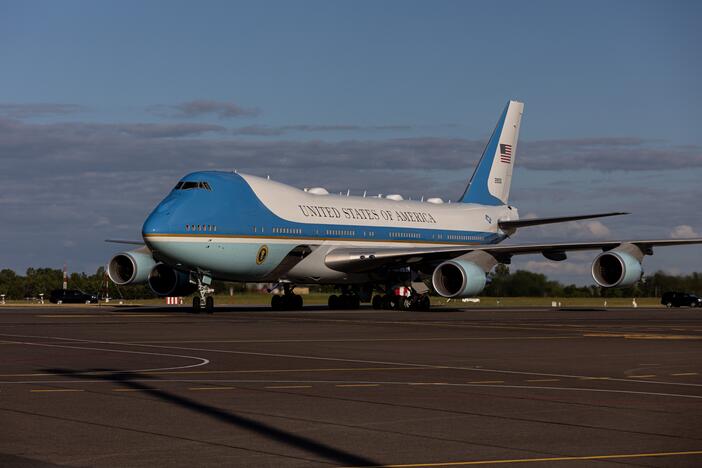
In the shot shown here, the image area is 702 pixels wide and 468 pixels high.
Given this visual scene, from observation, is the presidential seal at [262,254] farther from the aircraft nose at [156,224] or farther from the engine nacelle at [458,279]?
the engine nacelle at [458,279]

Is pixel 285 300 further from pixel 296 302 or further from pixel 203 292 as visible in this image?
pixel 203 292

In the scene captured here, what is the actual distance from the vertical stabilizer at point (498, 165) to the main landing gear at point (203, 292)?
25345mm

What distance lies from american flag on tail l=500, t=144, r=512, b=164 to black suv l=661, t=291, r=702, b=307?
53.5 feet

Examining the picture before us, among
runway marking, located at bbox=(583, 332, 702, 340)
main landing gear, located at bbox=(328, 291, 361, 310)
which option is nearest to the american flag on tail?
main landing gear, located at bbox=(328, 291, 361, 310)

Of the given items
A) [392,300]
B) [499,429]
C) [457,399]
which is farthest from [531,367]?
[392,300]

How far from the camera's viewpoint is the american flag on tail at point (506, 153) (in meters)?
75.7

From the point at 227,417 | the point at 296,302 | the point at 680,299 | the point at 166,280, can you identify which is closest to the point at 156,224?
the point at 166,280

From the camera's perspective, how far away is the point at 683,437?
41.9 ft

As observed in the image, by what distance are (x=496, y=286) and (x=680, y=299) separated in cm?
1343

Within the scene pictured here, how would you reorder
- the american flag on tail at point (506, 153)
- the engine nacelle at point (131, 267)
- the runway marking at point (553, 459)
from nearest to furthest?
the runway marking at point (553, 459) → the engine nacelle at point (131, 267) → the american flag on tail at point (506, 153)

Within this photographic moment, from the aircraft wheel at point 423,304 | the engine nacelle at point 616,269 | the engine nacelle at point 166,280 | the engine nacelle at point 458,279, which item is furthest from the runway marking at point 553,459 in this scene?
the aircraft wheel at point 423,304

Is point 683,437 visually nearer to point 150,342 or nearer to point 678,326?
point 150,342

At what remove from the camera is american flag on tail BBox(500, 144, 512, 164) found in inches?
2980

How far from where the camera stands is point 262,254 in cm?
5244
